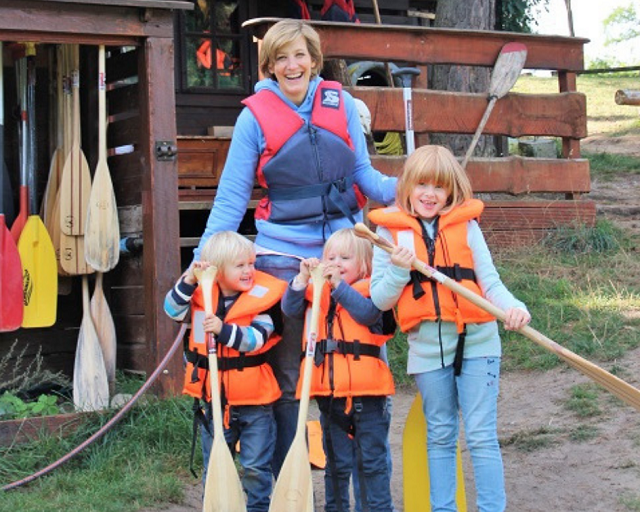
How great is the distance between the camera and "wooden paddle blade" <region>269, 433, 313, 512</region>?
157 inches

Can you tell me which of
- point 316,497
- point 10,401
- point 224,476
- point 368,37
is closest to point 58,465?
point 10,401

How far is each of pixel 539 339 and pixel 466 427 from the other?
0.44 metres

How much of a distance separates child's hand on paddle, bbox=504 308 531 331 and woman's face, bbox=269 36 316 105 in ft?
4.04

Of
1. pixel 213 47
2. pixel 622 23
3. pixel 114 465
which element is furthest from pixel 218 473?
pixel 622 23

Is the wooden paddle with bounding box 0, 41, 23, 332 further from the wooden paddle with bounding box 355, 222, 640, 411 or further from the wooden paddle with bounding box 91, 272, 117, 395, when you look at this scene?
the wooden paddle with bounding box 355, 222, 640, 411

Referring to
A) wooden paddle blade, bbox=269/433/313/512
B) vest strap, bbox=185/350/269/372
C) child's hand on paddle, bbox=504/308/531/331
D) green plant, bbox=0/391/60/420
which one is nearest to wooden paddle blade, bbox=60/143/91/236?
green plant, bbox=0/391/60/420

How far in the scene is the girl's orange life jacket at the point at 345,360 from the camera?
412cm

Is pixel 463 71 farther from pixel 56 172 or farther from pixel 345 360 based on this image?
pixel 345 360

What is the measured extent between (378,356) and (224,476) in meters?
0.71

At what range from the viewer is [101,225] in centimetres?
610

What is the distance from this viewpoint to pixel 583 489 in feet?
16.6

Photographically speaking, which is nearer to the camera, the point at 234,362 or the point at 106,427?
the point at 234,362

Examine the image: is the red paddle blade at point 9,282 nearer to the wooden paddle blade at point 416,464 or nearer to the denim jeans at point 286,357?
the denim jeans at point 286,357

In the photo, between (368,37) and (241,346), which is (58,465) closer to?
(241,346)
